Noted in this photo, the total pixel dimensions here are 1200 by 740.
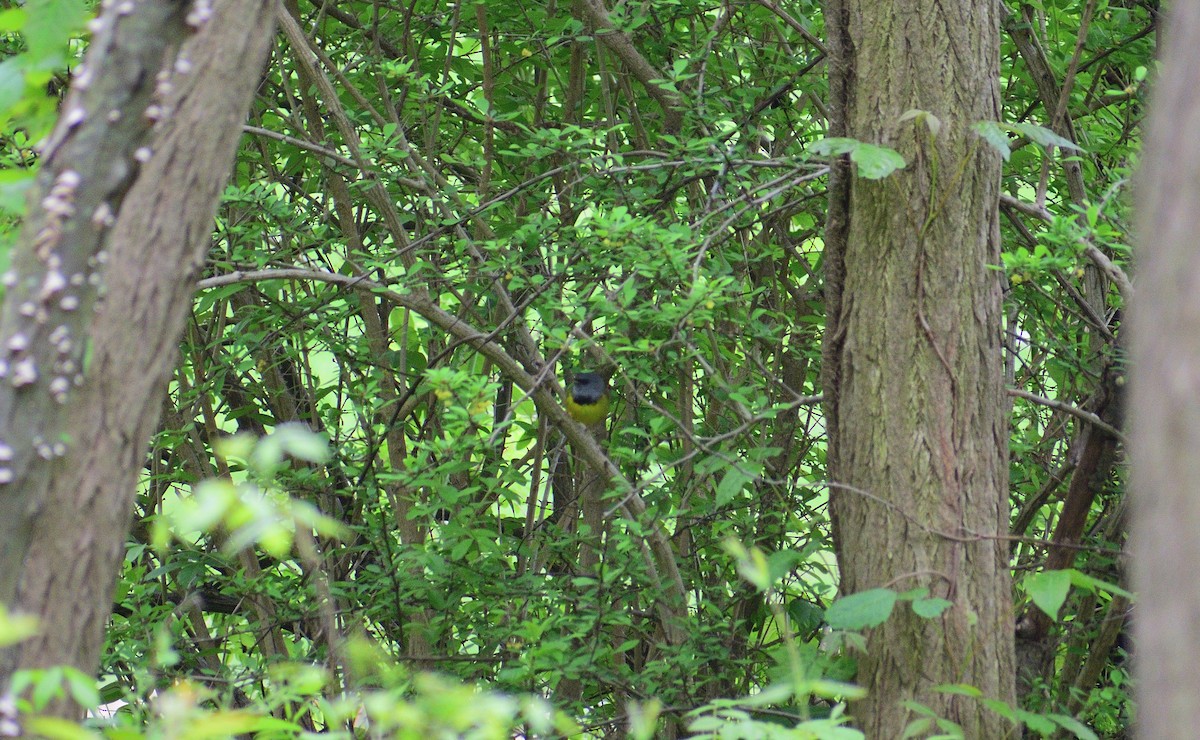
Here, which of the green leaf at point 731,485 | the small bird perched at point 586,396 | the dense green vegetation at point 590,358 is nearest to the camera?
the green leaf at point 731,485

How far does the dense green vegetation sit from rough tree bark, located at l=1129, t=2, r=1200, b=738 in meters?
1.44

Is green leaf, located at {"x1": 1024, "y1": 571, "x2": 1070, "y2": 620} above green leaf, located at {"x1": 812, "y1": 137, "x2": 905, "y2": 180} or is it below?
below

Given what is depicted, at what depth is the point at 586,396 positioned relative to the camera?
13.7ft

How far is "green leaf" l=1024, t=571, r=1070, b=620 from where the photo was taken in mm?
2264

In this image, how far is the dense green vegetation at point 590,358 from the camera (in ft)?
9.69

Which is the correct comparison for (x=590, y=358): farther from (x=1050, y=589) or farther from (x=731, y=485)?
(x=1050, y=589)

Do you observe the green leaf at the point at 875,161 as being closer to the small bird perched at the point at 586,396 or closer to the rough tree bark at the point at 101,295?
the rough tree bark at the point at 101,295

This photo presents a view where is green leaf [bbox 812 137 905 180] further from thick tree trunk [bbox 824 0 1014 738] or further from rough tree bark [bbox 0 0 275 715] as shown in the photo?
rough tree bark [bbox 0 0 275 715]

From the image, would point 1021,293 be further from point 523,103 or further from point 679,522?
point 523,103

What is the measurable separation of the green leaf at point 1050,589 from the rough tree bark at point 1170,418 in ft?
4.90

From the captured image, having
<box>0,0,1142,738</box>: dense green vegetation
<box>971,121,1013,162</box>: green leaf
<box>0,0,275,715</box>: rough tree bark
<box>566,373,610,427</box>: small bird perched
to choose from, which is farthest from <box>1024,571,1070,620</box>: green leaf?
<box>566,373,610,427</box>: small bird perched

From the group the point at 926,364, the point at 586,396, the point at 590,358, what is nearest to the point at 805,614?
the point at 586,396

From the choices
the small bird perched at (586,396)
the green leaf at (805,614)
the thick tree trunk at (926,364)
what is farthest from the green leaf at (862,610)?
the small bird perched at (586,396)

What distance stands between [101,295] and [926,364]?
172 cm
